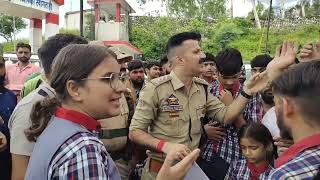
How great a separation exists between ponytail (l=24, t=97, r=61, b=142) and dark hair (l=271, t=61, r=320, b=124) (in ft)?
2.86

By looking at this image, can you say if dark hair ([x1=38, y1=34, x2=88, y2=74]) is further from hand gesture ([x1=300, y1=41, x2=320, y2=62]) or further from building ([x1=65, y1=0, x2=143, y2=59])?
building ([x1=65, y1=0, x2=143, y2=59])

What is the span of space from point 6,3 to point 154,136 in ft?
30.9

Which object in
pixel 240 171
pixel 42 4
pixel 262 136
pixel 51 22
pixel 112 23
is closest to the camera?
pixel 262 136

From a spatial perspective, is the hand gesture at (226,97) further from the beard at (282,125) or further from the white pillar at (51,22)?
the white pillar at (51,22)

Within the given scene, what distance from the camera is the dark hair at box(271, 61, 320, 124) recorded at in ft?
5.01

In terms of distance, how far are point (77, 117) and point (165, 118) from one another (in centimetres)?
153

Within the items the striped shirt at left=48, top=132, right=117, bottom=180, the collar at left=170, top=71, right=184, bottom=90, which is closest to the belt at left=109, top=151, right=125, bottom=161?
the collar at left=170, top=71, right=184, bottom=90

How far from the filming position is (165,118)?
10.1 ft

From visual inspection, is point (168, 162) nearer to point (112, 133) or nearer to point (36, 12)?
point (112, 133)

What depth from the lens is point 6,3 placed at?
11.3 metres

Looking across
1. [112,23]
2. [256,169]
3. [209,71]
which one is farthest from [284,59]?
[112,23]

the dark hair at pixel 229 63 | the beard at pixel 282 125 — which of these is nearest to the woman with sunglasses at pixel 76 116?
the beard at pixel 282 125

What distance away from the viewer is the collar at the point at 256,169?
9.82 feet

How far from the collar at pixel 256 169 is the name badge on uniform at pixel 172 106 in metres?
0.62
